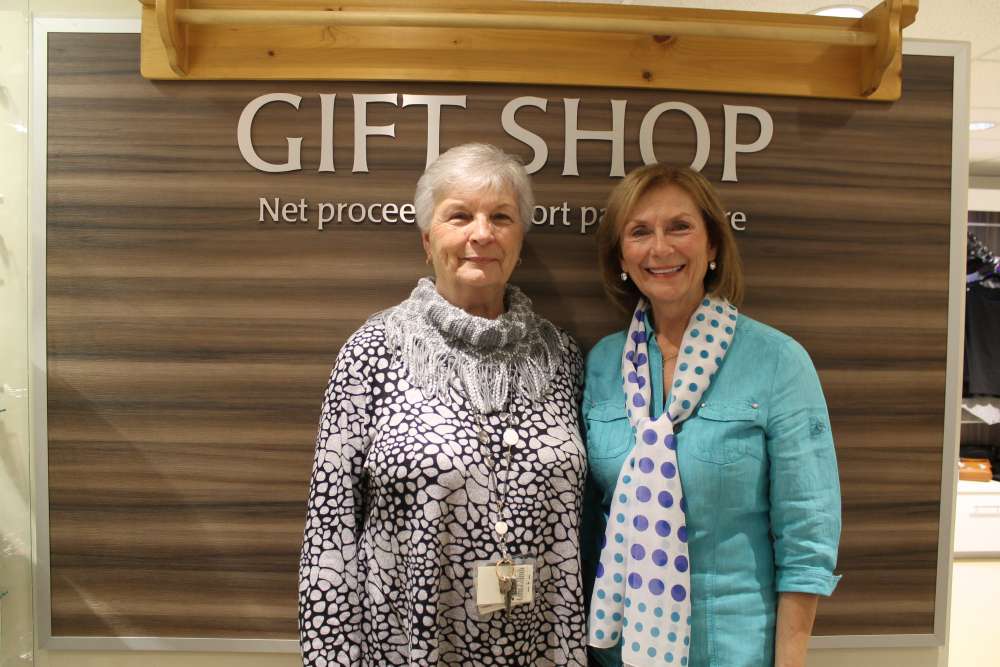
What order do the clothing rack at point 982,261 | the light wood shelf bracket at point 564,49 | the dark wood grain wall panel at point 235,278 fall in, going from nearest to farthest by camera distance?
the light wood shelf bracket at point 564,49 < the dark wood grain wall panel at point 235,278 < the clothing rack at point 982,261

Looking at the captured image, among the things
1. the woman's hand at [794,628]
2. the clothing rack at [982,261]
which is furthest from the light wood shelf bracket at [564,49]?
the clothing rack at [982,261]

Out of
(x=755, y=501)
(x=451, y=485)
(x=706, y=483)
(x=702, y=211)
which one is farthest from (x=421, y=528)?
(x=702, y=211)

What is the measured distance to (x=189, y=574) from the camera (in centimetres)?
193

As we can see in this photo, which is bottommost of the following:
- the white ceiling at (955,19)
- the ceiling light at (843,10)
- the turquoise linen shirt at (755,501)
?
the turquoise linen shirt at (755,501)

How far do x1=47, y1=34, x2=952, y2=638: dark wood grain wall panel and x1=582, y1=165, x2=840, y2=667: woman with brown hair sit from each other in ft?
1.53

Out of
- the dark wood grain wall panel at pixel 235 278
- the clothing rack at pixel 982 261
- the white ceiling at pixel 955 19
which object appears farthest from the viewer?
the clothing rack at pixel 982 261

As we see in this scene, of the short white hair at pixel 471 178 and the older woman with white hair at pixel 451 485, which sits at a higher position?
the short white hair at pixel 471 178

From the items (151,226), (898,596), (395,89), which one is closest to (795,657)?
(898,596)

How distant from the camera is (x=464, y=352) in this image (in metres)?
1.51

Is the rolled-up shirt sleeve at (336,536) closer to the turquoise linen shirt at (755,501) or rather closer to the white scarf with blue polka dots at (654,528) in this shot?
the white scarf with blue polka dots at (654,528)

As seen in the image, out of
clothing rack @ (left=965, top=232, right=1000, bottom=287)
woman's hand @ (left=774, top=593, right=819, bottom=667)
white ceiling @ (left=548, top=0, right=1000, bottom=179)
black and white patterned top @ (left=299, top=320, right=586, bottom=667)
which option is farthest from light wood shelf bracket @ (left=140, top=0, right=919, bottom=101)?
clothing rack @ (left=965, top=232, right=1000, bottom=287)

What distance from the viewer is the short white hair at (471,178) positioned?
1.50 meters

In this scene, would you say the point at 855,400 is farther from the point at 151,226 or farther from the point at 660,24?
the point at 151,226

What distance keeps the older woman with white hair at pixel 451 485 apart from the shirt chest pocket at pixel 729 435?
0.26 metres
